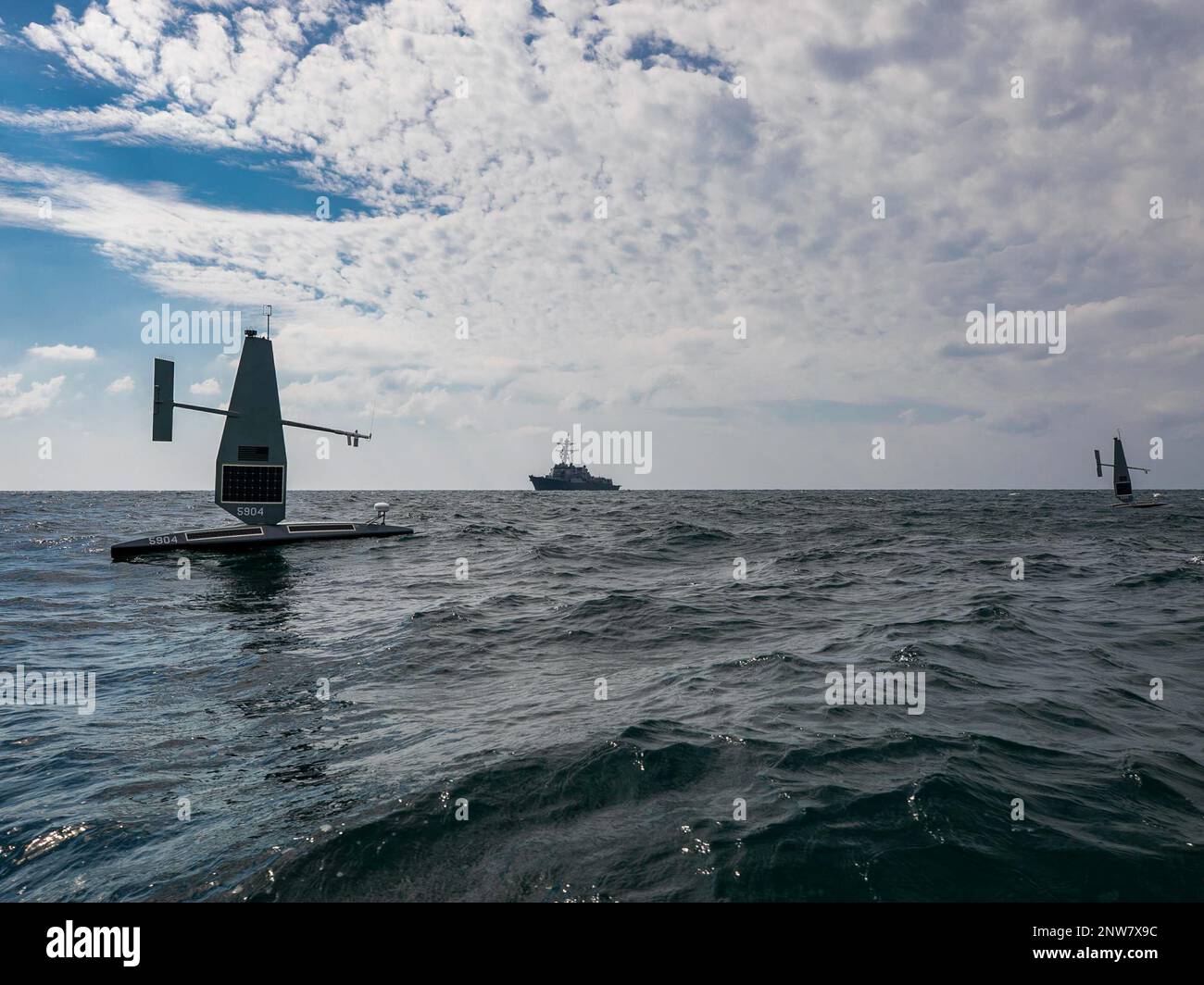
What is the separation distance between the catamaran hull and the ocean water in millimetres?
9809

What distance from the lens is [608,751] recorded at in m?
6.91

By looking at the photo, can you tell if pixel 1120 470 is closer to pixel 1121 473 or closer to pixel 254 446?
pixel 1121 473

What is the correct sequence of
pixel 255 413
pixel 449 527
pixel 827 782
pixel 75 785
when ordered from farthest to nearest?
pixel 449 527 < pixel 255 413 < pixel 75 785 < pixel 827 782

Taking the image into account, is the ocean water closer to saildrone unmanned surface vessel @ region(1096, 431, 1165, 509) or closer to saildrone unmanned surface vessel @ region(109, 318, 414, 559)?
saildrone unmanned surface vessel @ region(109, 318, 414, 559)

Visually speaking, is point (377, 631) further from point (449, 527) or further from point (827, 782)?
point (449, 527)

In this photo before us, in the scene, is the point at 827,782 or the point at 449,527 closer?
the point at 827,782

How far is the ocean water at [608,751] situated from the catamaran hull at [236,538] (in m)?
9.81

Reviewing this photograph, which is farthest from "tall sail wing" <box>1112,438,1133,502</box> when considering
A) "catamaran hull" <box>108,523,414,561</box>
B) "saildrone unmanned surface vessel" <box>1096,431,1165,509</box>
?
"catamaran hull" <box>108,523,414,561</box>

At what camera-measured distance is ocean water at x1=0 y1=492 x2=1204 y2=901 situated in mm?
4809

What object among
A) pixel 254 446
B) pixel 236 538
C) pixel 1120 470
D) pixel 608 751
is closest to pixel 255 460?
pixel 254 446

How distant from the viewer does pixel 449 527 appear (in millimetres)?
43531

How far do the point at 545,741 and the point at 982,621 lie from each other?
1061 cm

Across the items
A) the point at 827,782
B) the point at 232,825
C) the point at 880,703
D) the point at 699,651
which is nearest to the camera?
the point at 232,825
